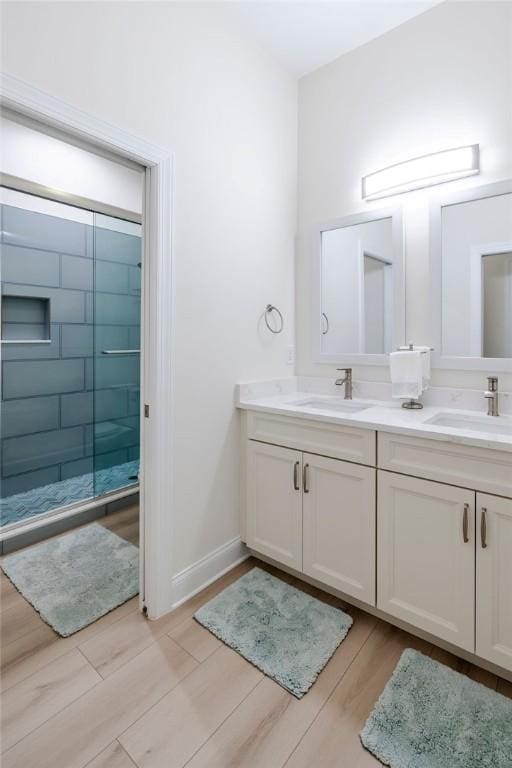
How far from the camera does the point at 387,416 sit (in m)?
1.66

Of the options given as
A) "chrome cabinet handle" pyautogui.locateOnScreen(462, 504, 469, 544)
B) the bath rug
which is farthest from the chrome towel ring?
the bath rug

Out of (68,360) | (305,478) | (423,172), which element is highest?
(423,172)

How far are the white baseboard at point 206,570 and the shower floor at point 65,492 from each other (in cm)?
121

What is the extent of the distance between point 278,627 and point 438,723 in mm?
625

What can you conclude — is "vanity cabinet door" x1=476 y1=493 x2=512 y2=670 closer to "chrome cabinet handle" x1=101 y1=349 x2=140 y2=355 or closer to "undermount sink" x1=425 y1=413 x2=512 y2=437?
"undermount sink" x1=425 y1=413 x2=512 y2=437

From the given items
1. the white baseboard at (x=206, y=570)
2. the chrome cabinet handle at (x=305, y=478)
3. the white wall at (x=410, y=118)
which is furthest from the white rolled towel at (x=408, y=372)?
the white baseboard at (x=206, y=570)

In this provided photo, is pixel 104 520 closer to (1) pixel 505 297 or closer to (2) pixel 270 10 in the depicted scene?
(1) pixel 505 297

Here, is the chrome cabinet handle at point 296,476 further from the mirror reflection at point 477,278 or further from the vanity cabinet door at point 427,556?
the mirror reflection at point 477,278

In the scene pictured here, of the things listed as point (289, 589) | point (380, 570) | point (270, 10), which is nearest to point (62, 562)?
point (289, 589)

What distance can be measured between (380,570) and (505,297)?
1338mm

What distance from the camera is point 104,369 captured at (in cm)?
304

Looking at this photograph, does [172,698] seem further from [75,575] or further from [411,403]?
[411,403]

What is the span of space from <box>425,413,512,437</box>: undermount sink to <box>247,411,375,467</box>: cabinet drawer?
0.98ft

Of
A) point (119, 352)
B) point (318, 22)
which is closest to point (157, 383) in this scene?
point (119, 352)
